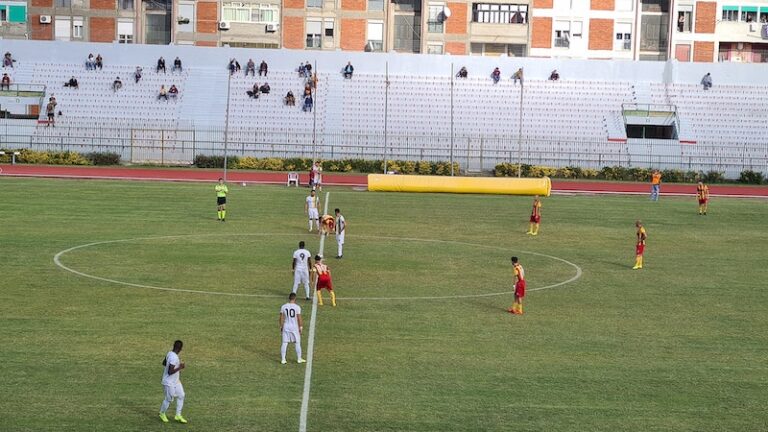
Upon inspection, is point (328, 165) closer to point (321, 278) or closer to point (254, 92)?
point (254, 92)

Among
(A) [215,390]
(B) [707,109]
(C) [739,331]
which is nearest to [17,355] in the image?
(A) [215,390]

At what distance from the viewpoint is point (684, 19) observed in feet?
360

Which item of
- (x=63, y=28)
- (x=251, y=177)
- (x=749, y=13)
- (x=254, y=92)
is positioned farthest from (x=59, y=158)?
(x=749, y=13)

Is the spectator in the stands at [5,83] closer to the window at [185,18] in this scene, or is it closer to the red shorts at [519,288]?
the window at [185,18]

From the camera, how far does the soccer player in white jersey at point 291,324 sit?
2517cm

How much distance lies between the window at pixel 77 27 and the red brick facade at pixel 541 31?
144 ft

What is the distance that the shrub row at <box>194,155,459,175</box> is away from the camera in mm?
80000

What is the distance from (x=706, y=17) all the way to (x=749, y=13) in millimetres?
4365

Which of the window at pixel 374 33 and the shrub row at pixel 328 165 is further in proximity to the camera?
the window at pixel 374 33

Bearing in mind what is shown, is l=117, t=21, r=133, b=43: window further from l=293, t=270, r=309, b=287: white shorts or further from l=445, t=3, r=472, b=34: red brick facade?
l=293, t=270, r=309, b=287: white shorts

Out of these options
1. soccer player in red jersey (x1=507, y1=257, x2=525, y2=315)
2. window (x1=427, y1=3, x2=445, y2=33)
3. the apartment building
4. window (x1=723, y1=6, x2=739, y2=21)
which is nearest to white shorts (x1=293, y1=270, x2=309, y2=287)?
soccer player in red jersey (x1=507, y1=257, x2=525, y2=315)

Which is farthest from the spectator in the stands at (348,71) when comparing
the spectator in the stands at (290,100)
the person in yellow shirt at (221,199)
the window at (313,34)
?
the person in yellow shirt at (221,199)

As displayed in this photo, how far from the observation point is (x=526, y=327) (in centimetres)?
3053

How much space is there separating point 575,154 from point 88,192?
37.8m
